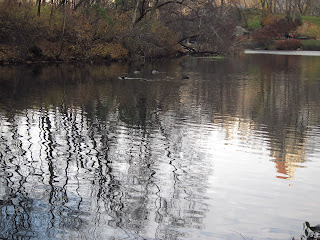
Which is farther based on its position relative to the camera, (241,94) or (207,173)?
(241,94)

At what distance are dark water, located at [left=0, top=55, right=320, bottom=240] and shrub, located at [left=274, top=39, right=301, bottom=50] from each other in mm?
53389

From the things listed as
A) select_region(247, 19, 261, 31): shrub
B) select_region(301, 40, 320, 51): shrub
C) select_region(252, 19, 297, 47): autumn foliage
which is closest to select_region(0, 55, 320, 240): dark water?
select_region(301, 40, 320, 51): shrub

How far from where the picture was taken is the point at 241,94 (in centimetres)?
2066

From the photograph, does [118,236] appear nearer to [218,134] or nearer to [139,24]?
[218,134]

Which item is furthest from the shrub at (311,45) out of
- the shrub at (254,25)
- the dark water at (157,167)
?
the dark water at (157,167)

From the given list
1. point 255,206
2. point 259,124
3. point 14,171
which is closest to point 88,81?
point 259,124

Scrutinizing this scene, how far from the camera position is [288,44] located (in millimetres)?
70500

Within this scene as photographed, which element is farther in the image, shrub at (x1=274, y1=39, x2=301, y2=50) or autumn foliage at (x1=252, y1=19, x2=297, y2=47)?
autumn foliage at (x1=252, y1=19, x2=297, y2=47)

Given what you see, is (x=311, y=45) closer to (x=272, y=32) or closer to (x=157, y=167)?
(x=272, y=32)

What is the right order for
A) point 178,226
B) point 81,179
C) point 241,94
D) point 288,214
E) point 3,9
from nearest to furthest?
point 178,226 → point 288,214 → point 81,179 → point 241,94 → point 3,9

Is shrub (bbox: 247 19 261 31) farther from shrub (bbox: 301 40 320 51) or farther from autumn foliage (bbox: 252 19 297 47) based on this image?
shrub (bbox: 301 40 320 51)

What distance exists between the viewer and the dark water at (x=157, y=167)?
6434 millimetres

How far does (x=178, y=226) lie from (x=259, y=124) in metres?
7.77

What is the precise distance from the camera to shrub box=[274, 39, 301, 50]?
230ft
